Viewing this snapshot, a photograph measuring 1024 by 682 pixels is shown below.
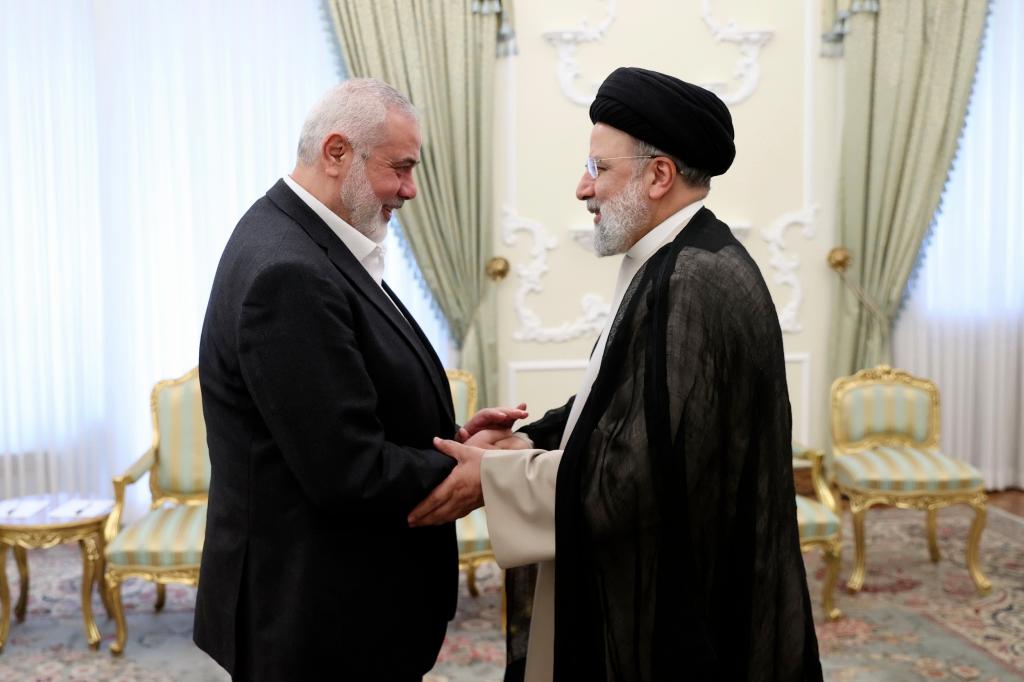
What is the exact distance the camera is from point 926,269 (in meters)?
5.76

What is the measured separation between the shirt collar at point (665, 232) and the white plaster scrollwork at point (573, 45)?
11.1 ft

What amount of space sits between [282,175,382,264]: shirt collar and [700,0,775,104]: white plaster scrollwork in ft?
12.2

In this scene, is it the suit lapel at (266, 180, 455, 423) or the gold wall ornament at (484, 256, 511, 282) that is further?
the gold wall ornament at (484, 256, 511, 282)

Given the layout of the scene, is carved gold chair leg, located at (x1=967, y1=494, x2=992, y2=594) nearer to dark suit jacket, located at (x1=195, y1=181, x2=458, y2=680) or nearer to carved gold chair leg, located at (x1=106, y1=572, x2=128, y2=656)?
dark suit jacket, located at (x1=195, y1=181, x2=458, y2=680)

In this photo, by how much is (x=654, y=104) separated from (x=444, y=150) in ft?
10.8

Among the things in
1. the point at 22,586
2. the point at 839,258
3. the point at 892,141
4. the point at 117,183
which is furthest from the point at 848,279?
the point at 22,586

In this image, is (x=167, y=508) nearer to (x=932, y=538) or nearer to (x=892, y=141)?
(x=932, y=538)

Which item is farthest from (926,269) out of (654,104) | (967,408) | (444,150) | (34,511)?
(34,511)

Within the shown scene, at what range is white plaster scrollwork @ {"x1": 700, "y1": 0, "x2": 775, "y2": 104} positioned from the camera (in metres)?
5.30

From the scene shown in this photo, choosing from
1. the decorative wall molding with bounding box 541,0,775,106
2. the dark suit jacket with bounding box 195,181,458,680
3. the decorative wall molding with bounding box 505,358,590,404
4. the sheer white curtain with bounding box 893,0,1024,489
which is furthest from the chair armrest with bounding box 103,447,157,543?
the sheer white curtain with bounding box 893,0,1024,489

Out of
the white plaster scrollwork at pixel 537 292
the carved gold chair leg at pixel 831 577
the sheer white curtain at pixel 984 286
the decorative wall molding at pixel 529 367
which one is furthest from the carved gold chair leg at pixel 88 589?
the sheer white curtain at pixel 984 286

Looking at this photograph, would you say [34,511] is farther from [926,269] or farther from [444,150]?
[926,269]

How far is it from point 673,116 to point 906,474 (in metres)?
2.97

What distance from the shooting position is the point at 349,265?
191cm
